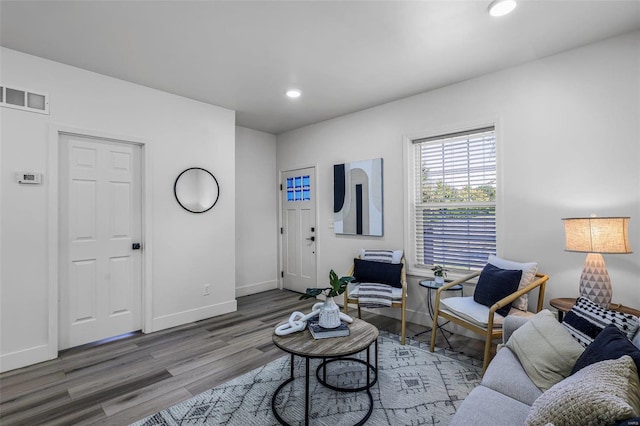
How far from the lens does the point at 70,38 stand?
8.06 ft

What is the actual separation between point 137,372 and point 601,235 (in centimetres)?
366

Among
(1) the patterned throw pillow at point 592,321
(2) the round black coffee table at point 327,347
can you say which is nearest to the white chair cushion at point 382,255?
(2) the round black coffee table at point 327,347

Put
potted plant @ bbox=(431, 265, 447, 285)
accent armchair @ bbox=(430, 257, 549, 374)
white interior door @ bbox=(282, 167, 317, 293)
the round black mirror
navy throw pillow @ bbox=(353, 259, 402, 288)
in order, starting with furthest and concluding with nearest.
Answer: white interior door @ bbox=(282, 167, 317, 293) < the round black mirror < navy throw pillow @ bbox=(353, 259, 402, 288) < potted plant @ bbox=(431, 265, 447, 285) < accent armchair @ bbox=(430, 257, 549, 374)

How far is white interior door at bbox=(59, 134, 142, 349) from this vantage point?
2.96 m

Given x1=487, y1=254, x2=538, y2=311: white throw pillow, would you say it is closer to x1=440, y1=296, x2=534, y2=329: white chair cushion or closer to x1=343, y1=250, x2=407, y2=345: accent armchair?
x1=440, y1=296, x2=534, y2=329: white chair cushion

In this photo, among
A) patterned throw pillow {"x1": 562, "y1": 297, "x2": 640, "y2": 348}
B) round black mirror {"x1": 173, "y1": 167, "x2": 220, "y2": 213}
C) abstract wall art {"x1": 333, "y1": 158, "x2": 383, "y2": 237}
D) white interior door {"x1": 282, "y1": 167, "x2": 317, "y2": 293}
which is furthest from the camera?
white interior door {"x1": 282, "y1": 167, "x2": 317, "y2": 293}

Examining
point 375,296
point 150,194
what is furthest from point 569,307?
point 150,194

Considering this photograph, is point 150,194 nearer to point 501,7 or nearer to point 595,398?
point 501,7

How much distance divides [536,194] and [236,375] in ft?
9.87

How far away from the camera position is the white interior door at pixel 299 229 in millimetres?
4770

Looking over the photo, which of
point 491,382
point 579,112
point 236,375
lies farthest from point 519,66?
point 236,375

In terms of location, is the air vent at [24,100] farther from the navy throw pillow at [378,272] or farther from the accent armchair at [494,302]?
the accent armchair at [494,302]

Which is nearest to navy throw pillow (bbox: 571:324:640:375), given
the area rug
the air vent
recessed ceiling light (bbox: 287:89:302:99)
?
the area rug

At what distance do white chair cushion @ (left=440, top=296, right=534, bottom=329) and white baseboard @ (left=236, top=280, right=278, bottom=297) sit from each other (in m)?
3.09
